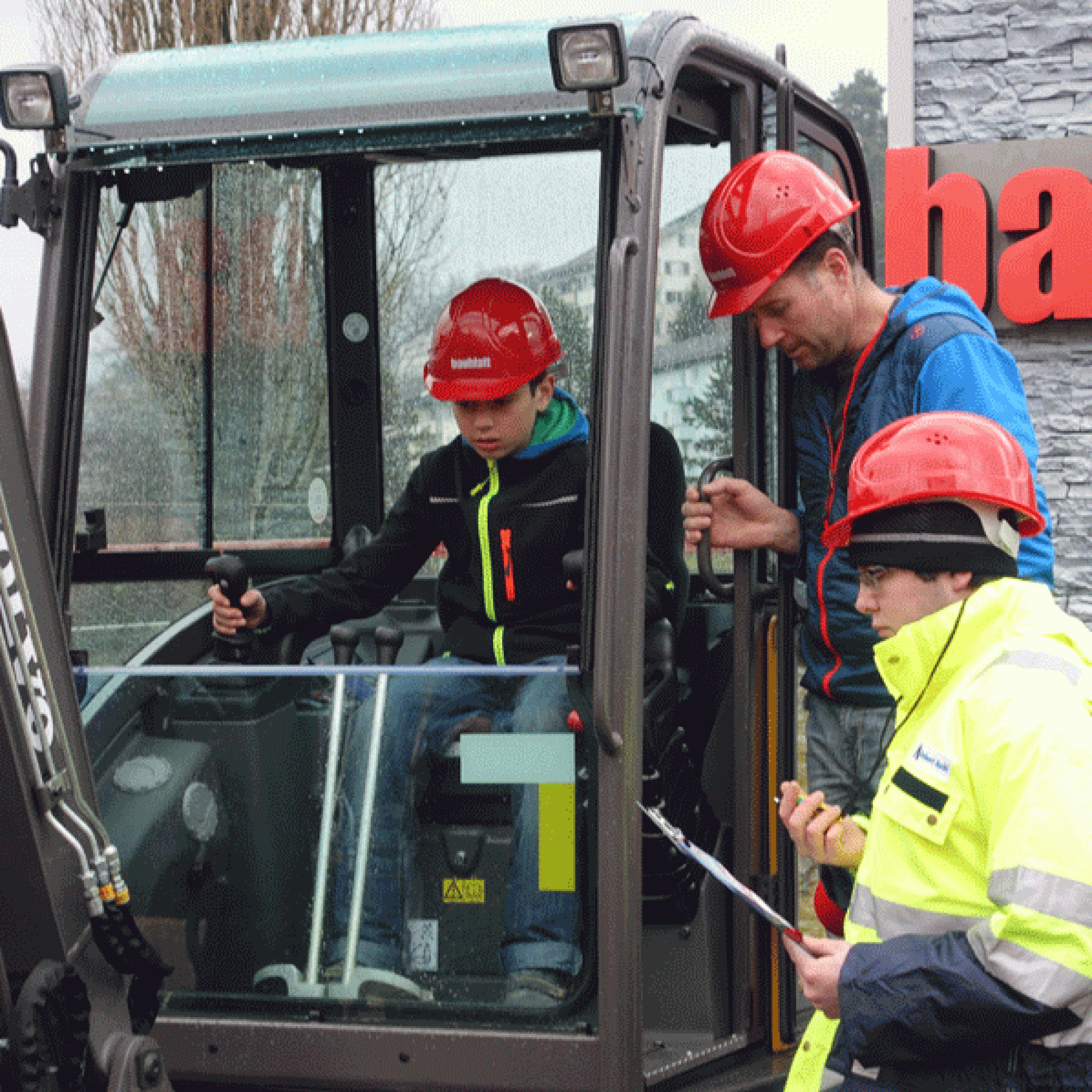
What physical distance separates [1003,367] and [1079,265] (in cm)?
531

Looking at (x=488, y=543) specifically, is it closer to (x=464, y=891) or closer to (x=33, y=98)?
(x=464, y=891)

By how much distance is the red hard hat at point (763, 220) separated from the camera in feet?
9.52

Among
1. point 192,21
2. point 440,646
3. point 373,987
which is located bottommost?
point 373,987

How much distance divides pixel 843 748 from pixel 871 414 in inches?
25.8

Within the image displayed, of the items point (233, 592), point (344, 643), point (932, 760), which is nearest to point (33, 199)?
point (233, 592)

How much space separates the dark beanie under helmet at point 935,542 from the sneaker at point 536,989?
1.11 m

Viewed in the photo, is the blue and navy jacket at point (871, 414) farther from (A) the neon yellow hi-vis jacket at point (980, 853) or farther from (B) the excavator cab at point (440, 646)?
(A) the neon yellow hi-vis jacket at point (980, 853)

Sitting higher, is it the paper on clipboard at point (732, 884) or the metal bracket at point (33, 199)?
the metal bracket at point (33, 199)

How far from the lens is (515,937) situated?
2.75 metres

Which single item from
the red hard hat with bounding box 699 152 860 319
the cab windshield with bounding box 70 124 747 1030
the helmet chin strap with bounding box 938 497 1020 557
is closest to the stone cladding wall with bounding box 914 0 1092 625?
the cab windshield with bounding box 70 124 747 1030

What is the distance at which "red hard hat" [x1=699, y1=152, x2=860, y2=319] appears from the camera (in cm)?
290

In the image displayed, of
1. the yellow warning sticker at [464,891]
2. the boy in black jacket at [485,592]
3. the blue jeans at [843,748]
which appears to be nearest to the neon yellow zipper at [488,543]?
the boy in black jacket at [485,592]

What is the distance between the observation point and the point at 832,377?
123 inches

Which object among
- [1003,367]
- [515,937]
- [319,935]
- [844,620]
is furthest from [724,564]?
[319,935]
